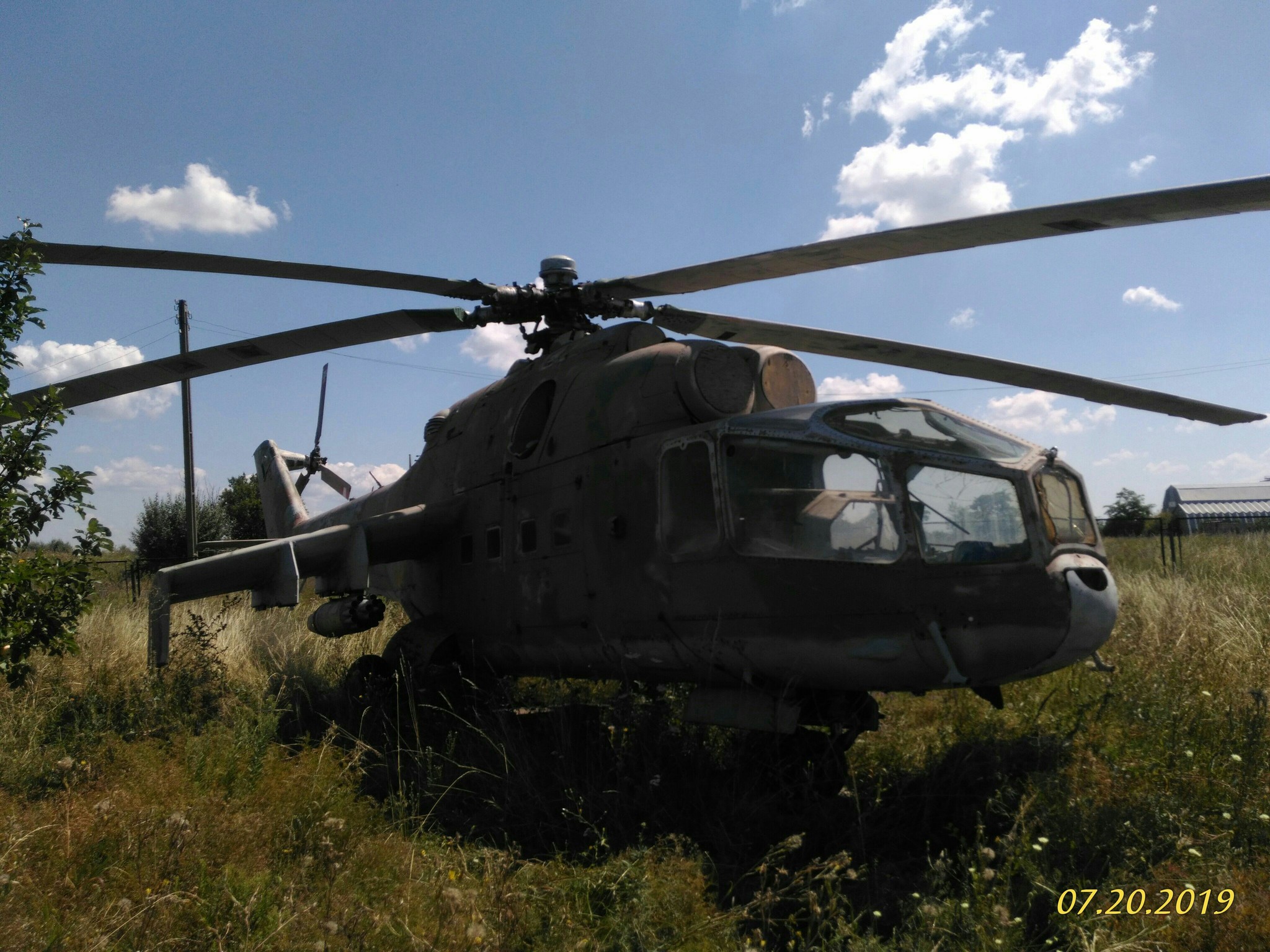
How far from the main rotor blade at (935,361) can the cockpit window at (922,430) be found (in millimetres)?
1905

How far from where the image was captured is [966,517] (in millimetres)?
4355

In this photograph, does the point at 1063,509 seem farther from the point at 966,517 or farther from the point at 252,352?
the point at 252,352

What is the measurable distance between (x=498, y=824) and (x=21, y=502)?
12.1 feet

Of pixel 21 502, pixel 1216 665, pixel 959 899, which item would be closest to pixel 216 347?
pixel 21 502

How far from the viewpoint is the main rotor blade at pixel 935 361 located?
20.0 feet

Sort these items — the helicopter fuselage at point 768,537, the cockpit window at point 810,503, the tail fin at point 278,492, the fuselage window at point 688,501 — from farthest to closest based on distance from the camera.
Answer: the tail fin at point 278,492
the fuselage window at point 688,501
the cockpit window at point 810,503
the helicopter fuselage at point 768,537

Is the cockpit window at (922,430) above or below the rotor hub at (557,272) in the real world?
below

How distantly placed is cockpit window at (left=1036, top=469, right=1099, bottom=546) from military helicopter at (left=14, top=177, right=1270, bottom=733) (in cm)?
2

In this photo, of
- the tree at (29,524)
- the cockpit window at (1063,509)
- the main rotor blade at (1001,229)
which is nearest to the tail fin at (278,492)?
the tree at (29,524)

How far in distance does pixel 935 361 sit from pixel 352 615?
545 cm

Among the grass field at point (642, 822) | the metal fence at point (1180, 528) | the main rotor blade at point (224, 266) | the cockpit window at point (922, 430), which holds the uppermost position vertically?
the main rotor blade at point (224, 266)

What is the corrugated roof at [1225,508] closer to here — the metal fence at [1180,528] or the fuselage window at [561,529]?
the metal fence at [1180,528]

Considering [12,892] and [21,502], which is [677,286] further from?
[12,892]

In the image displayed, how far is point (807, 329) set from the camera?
7055 mm
